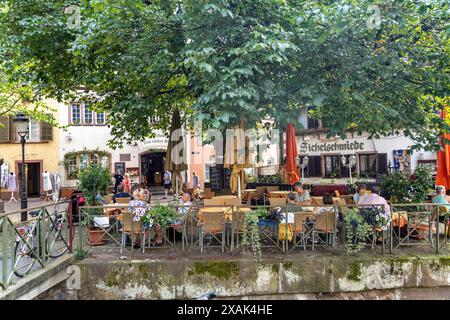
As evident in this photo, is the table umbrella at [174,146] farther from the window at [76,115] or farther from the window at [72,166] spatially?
the window at [76,115]

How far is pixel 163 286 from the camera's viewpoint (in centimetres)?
624

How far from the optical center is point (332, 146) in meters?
21.9

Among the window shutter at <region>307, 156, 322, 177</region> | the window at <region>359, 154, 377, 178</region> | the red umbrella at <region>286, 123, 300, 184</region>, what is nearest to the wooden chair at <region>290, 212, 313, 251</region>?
the red umbrella at <region>286, 123, 300, 184</region>

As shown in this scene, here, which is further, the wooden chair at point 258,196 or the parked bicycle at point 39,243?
the wooden chair at point 258,196

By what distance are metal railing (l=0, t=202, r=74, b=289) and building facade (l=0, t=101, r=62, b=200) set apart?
17.0 m

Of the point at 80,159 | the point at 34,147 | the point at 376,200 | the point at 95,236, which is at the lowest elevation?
the point at 95,236

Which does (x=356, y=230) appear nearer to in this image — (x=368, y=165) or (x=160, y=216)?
(x=160, y=216)

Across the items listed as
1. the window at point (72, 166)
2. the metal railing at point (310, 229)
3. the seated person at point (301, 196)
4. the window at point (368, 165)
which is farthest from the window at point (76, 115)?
the seated person at point (301, 196)

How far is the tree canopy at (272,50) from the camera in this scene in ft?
20.2

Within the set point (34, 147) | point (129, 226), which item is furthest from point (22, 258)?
point (34, 147)

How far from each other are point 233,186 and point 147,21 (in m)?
4.46

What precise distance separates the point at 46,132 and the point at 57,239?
17804 millimetres

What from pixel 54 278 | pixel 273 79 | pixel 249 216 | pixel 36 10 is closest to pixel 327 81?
pixel 273 79

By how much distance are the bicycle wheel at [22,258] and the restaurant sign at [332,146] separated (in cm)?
1854
